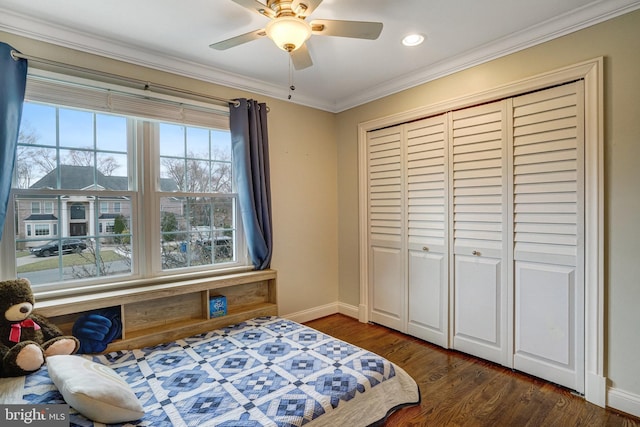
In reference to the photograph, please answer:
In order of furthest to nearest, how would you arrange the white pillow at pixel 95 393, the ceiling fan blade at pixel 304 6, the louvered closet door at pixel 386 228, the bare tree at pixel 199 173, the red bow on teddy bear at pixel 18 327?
the louvered closet door at pixel 386 228
the bare tree at pixel 199 173
the red bow on teddy bear at pixel 18 327
the ceiling fan blade at pixel 304 6
the white pillow at pixel 95 393

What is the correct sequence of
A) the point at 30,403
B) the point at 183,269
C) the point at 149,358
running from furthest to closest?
the point at 183,269, the point at 149,358, the point at 30,403

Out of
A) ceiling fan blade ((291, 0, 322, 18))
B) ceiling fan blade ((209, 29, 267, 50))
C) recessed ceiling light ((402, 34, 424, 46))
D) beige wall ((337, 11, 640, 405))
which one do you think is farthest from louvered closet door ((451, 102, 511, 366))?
ceiling fan blade ((209, 29, 267, 50))

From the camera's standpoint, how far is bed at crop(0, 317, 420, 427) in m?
1.46

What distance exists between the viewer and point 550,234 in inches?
88.0

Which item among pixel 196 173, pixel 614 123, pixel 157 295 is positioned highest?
pixel 614 123

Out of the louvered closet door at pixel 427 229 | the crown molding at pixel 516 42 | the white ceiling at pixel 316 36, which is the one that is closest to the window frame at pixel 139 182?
the white ceiling at pixel 316 36

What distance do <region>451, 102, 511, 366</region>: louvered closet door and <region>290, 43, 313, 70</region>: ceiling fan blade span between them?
1419mm

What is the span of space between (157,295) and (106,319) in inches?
13.2

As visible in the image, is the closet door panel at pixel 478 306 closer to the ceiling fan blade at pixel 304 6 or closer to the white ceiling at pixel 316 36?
the white ceiling at pixel 316 36

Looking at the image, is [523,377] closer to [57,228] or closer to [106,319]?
[106,319]

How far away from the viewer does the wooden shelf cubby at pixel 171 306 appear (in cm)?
213

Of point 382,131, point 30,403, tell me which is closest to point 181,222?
point 30,403

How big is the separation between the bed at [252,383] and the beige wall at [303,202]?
1.08m

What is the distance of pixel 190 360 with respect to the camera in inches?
79.9
